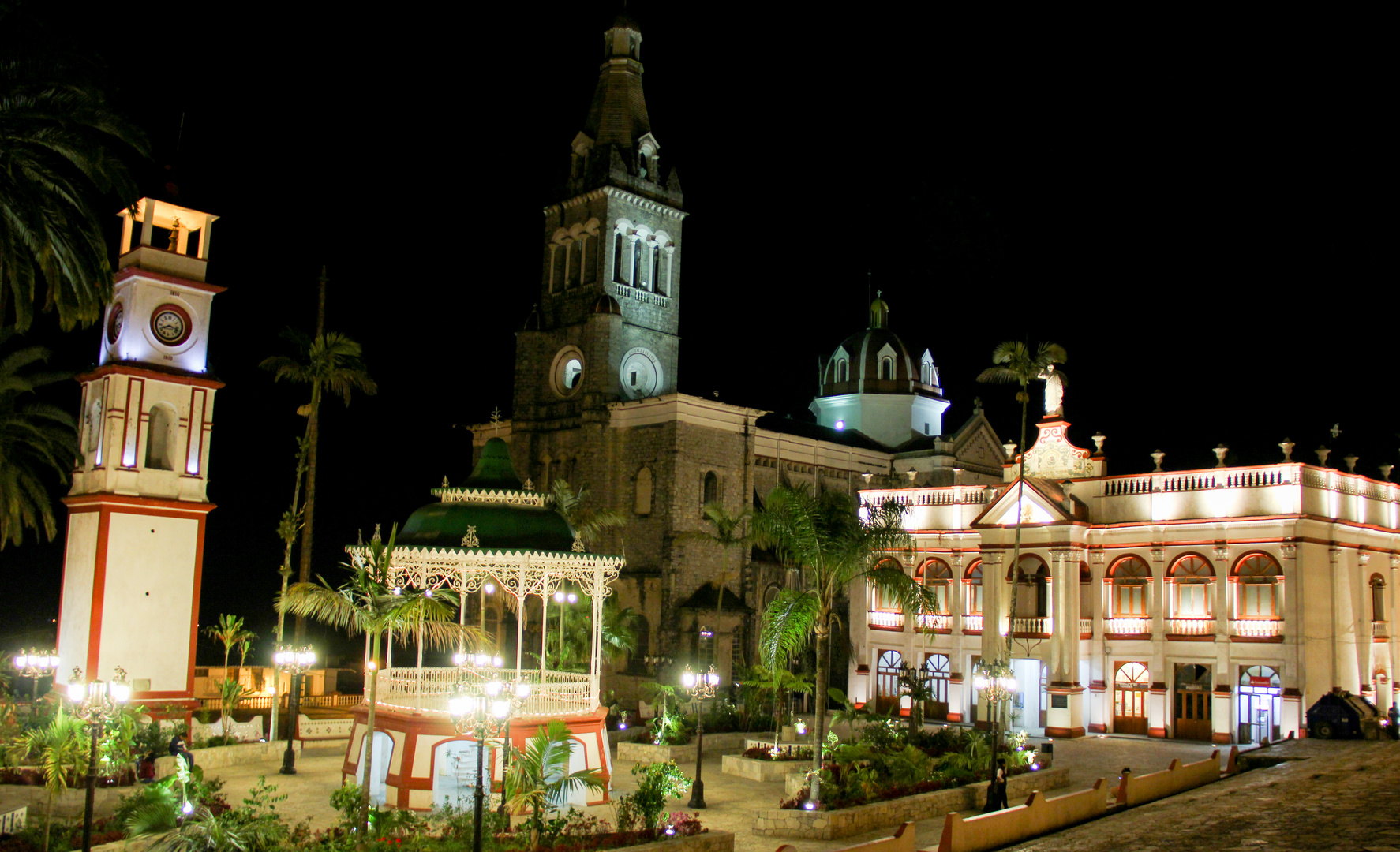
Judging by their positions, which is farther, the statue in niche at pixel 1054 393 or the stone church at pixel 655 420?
the stone church at pixel 655 420

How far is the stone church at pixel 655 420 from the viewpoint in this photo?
48.3 meters

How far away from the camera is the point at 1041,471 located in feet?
122

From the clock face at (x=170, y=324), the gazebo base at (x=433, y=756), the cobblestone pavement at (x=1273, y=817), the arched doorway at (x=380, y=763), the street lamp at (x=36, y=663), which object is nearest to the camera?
the cobblestone pavement at (x=1273, y=817)

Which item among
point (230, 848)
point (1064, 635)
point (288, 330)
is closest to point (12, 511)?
point (288, 330)

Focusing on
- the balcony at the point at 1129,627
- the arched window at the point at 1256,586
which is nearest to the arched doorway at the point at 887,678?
the balcony at the point at 1129,627

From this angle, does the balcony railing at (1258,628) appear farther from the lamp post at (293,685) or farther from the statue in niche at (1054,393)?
the lamp post at (293,685)

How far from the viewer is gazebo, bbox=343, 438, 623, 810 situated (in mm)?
20234

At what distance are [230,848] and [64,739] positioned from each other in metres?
5.81

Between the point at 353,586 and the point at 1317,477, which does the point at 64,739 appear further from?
the point at 1317,477

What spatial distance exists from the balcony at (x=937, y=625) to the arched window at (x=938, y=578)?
20cm

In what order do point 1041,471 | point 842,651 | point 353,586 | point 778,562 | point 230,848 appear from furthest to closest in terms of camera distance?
point 778,562 < point 842,651 < point 1041,471 < point 353,586 < point 230,848

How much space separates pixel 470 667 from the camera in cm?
2194

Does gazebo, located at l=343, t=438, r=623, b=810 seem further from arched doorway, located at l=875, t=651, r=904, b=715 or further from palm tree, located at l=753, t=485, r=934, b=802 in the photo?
arched doorway, located at l=875, t=651, r=904, b=715

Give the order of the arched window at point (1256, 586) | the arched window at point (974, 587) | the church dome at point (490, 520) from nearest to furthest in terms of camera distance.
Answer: the church dome at point (490, 520), the arched window at point (1256, 586), the arched window at point (974, 587)
